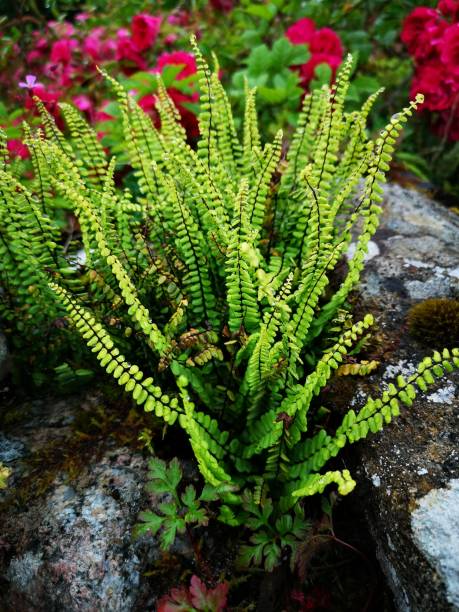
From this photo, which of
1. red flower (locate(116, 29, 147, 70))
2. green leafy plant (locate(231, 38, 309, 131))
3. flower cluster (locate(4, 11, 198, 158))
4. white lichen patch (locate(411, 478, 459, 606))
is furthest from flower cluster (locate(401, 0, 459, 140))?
white lichen patch (locate(411, 478, 459, 606))

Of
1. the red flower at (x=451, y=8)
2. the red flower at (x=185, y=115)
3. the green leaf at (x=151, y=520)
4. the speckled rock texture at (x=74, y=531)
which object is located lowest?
the speckled rock texture at (x=74, y=531)

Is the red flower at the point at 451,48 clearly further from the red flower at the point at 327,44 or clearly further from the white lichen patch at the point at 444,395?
the white lichen patch at the point at 444,395

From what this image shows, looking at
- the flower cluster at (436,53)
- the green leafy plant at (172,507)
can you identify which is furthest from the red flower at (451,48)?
the green leafy plant at (172,507)

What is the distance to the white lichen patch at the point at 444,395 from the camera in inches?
59.6

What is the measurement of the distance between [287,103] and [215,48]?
1.14 metres

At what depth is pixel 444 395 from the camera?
1.53 meters

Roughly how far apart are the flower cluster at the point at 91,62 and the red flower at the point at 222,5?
27 cm

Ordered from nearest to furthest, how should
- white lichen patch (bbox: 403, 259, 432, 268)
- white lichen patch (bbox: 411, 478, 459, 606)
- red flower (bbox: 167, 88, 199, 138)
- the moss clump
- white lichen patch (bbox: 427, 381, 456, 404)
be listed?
white lichen patch (bbox: 411, 478, 459, 606), white lichen patch (bbox: 427, 381, 456, 404), the moss clump, white lichen patch (bbox: 403, 259, 432, 268), red flower (bbox: 167, 88, 199, 138)

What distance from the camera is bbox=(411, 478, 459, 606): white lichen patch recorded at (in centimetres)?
116

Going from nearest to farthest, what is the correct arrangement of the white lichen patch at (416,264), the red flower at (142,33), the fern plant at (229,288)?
the fern plant at (229,288) → the white lichen patch at (416,264) → the red flower at (142,33)

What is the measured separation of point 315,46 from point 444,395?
2.12 metres

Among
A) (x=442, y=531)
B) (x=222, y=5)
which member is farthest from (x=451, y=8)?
(x=442, y=531)

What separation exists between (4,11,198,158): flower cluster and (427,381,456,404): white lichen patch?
1533 millimetres

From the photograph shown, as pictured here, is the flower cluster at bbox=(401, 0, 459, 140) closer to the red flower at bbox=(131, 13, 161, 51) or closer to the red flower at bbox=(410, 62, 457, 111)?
the red flower at bbox=(410, 62, 457, 111)
